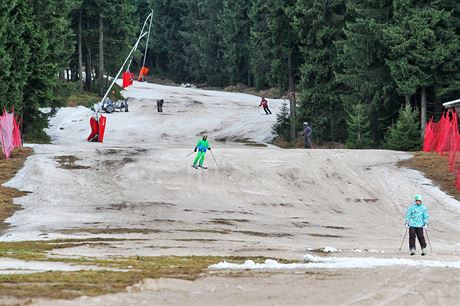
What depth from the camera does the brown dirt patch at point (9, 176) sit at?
25.2 m

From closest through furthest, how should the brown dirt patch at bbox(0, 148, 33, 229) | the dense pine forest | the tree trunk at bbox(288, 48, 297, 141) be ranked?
1. the brown dirt patch at bbox(0, 148, 33, 229)
2. the dense pine forest
3. the tree trunk at bbox(288, 48, 297, 141)

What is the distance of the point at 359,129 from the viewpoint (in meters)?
45.1

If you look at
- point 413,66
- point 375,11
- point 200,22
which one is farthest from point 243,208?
point 200,22

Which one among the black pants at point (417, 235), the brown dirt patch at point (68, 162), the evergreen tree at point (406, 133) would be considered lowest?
the black pants at point (417, 235)

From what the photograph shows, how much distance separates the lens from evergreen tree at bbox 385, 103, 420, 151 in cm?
4153

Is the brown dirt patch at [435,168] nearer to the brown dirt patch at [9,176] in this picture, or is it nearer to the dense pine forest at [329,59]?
the dense pine forest at [329,59]

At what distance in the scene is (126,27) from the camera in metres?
70.9

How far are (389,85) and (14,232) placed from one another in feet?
91.2

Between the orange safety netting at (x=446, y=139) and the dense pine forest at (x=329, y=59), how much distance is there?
1823 mm

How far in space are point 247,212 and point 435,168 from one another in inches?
427

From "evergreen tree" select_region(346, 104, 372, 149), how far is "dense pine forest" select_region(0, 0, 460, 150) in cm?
6

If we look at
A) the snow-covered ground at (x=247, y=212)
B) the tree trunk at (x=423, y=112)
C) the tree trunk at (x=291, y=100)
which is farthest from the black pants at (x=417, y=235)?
the tree trunk at (x=291, y=100)

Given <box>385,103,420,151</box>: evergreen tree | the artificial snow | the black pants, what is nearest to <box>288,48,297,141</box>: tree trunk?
<box>385,103,420,151</box>: evergreen tree

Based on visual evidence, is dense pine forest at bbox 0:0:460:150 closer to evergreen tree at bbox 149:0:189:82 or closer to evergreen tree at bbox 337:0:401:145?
evergreen tree at bbox 337:0:401:145
